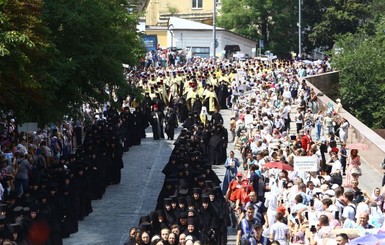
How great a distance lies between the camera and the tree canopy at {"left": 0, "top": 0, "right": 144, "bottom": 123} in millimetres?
29359

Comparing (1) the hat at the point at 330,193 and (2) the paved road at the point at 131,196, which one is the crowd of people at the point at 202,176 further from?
(2) the paved road at the point at 131,196

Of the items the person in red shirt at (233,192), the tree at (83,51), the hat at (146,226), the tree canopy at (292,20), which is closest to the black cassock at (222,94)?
the tree at (83,51)

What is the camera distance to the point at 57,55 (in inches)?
1312

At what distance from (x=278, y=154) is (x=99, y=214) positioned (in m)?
4.30

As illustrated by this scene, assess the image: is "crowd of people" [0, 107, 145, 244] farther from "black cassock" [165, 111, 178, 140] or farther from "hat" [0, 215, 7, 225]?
"black cassock" [165, 111, 178, 140]

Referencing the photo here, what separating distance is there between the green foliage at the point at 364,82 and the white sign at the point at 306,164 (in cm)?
4095

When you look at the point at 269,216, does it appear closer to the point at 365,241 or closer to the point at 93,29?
the point at 365,241

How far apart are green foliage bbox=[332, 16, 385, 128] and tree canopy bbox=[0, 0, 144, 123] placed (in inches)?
1207

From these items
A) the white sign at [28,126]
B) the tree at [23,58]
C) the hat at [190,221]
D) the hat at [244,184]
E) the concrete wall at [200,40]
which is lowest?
the hat at [190,221]

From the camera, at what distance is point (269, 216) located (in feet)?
80.3

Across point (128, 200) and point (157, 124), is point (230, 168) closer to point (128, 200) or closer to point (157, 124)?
point (128, 200)

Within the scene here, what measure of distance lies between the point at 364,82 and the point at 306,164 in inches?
1672

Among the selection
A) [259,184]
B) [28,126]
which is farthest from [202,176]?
[28,126]

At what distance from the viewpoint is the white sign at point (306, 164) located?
27562 mm
